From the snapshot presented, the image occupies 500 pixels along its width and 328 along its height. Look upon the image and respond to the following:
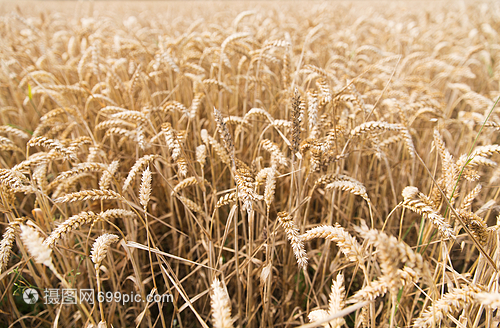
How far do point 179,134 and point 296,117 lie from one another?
1.55ft

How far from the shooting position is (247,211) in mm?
841

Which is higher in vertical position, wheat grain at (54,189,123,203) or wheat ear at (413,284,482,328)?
wheat grain at (54,189,123,203)

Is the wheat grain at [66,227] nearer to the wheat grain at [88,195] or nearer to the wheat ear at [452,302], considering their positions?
the wheat grain at [88,195]

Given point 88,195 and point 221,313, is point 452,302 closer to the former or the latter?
point 221,313

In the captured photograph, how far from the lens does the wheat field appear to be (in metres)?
0.84

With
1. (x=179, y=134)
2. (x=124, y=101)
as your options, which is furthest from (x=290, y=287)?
(x=124, y=101)

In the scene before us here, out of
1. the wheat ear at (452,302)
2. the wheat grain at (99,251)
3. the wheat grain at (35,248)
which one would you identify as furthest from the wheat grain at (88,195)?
the wheat ear at (452,302)

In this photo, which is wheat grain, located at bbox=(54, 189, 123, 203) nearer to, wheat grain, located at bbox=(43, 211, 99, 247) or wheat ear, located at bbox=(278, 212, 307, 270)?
wheat grain, located at bbox=(43, 211, 99, 247)

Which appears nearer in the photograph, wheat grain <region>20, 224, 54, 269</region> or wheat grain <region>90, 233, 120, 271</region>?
wheat grain <region>20, 224, 54, 269</region>

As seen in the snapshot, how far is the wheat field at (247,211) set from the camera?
2.75 ft

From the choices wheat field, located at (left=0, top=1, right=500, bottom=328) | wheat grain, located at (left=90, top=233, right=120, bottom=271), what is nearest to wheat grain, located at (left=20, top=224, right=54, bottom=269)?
wheat field, located at (left=0, top=1, right=500, bottom=328)

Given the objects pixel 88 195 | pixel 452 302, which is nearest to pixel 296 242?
pixel 452 302

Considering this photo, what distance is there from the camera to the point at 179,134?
1.09 meters

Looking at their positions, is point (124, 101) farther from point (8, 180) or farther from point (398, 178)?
point (398, 178)
